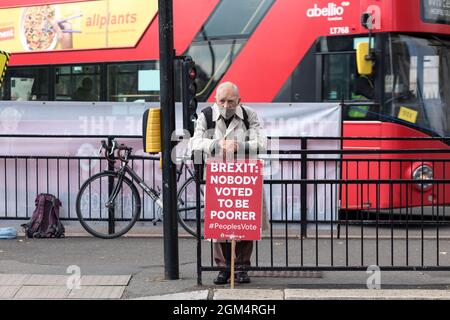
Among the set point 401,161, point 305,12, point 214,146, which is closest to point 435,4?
point 305,12

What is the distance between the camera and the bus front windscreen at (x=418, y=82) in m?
11.1

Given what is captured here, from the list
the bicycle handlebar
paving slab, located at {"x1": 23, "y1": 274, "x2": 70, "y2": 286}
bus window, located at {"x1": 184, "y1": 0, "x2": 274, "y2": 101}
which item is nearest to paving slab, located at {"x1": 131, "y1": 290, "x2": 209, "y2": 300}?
paving slab, located at {"x1": 23, "y1": 274, "x2": 70, "y2": 286}

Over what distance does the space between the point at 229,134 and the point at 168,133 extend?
599mm

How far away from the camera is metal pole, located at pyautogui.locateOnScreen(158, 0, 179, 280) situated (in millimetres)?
7305

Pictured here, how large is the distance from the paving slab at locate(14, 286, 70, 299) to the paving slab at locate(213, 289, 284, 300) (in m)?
1.44

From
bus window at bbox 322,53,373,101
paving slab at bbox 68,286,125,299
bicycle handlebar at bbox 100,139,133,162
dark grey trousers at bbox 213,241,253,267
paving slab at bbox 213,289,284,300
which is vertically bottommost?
paving slab at bbox 68,286,125,299

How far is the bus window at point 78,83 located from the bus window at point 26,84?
1.07ft

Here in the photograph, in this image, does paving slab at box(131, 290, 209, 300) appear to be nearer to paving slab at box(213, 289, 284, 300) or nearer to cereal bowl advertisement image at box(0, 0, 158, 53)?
paving slab at box(213, 289, 284, 300)

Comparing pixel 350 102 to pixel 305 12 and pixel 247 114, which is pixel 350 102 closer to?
pixel 305 12

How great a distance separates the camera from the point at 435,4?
11.4 m

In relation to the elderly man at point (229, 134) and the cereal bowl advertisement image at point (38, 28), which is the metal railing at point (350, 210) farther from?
the cereal bowl advertisement image at point (38, 28)

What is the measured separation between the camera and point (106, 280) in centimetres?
744

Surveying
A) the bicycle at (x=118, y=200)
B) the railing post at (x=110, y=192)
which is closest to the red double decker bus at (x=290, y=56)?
the bicycle at (x=118, y=200)
